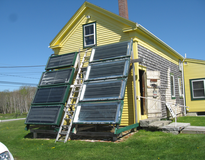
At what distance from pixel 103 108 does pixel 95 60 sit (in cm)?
263

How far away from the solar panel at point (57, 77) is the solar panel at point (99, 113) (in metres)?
1.92

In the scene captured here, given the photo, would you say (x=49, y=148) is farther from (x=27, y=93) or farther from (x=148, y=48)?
(x=27, y=93)

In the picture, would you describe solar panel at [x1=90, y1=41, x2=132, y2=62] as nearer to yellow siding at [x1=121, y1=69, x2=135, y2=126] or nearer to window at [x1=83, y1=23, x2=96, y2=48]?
yellow siding at [x1=121, y1=69, x2=135, y2=126]

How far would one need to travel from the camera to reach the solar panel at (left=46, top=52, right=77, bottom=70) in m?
9.60

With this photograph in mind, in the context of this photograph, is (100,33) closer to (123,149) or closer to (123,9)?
(123,9)

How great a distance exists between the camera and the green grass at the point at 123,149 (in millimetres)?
5176

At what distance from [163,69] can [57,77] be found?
23.9 feet

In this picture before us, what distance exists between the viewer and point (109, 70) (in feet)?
25.6

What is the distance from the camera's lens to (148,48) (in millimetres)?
11031

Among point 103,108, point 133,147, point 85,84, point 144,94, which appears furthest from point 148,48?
point 133,147

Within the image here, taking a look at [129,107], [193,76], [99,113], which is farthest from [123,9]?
[193,76]

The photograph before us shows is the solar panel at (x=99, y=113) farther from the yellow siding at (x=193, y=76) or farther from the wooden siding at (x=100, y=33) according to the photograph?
the yellow siding at (x=193, y=76)

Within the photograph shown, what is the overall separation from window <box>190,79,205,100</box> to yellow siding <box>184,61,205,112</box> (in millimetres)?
250

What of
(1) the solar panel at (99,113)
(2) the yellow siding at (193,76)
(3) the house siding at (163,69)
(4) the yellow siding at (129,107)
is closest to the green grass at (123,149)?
(1) the solar panel at (99,113)
